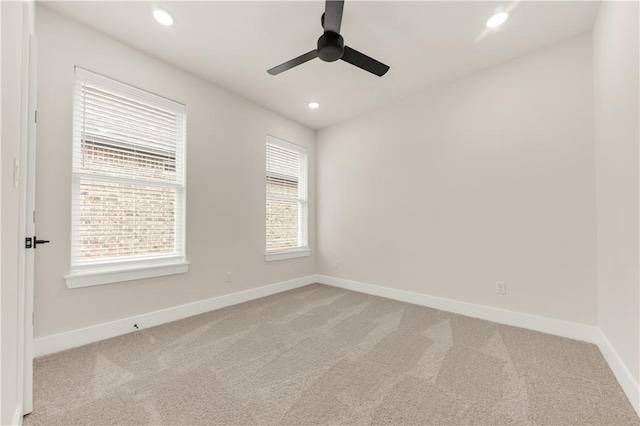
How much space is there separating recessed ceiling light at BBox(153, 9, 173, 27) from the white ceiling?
0.04 meters

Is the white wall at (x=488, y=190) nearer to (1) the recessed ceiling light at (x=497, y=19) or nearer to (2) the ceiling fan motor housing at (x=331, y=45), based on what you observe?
(1) the recessed ceiling light at (x=497, y=19)

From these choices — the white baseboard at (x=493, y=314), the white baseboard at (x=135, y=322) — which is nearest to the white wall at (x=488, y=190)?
the white baseboard at (x=493, y=314)

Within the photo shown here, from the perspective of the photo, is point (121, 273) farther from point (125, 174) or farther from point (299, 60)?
point (299, 60)

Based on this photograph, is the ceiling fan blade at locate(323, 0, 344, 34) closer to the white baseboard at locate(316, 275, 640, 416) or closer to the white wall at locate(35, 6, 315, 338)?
the white wall at locate(35, 6, 315, 338)

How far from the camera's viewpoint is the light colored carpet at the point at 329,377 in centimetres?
143

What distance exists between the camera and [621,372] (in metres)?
1.66

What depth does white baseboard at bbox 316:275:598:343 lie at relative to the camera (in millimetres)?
2318

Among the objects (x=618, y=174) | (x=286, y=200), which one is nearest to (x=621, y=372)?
(x=618, y=174)

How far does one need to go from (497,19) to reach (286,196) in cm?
306

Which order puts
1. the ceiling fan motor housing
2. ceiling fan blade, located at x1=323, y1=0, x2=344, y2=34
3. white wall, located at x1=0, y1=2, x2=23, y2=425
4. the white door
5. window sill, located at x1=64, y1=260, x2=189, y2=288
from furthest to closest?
1. window sill, located at x1=64, y1=260, x2=189, y2=288
2. the ceiling fan motor housing
3. ceiling fan blade, located at x1=323, y1=0, x2=344, y2=34
4. the white door
5. white wall, located at x1=0, y1=2, x2=23, y2=425

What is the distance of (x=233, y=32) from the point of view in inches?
91.1

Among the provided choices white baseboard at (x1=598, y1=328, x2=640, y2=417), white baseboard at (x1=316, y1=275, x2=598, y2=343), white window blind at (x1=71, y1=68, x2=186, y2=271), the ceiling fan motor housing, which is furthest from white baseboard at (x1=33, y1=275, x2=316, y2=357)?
white baseboard at (x1=598, y1=328, x2=640, y2=417)

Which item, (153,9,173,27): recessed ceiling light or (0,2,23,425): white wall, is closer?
(0,2,23,425): white wall

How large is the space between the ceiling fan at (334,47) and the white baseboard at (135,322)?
8.27 feet
